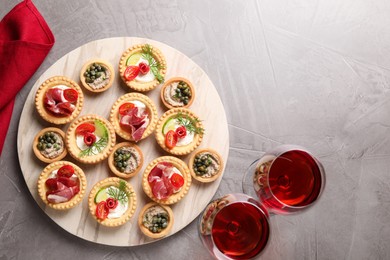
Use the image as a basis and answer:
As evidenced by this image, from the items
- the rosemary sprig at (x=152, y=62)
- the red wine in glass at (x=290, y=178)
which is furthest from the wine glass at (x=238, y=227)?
the rosemary sprig at (x=152, y=62)

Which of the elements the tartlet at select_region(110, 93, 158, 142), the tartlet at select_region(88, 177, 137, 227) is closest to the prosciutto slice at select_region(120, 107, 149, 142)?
the tartlet at select_region(110, 93, 158, 142)

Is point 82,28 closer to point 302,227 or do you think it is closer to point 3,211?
point 3,211

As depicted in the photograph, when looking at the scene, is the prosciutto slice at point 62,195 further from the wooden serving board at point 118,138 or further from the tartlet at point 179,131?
the tartlet at point 179,131

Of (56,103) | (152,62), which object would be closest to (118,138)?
(56,103)

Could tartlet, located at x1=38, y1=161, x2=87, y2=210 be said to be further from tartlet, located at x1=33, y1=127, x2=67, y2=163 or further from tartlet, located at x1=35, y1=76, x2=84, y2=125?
tartlet, located at x1=35, y1=76, x2=84, y2=125

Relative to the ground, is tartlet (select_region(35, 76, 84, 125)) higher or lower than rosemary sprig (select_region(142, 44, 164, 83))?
lower

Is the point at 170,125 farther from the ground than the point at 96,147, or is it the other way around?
the point at 170,125

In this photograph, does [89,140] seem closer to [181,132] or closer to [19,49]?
[181,132]
